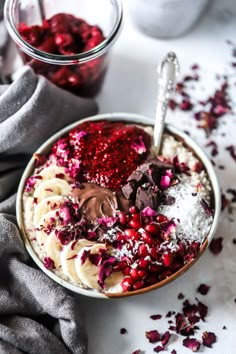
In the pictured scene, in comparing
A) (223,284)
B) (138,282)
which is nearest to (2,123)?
(138,282)

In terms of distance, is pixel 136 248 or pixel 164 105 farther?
pixel 164 105

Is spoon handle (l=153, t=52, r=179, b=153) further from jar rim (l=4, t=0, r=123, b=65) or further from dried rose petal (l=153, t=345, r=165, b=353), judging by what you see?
dried rose petal (l=153, t=345, r=165, b=353)

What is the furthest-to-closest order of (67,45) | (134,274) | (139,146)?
(67,45) < (139,146) < (134,274)

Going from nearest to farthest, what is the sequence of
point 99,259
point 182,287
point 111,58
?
point 99,259 → point 182,287 → point 111,58

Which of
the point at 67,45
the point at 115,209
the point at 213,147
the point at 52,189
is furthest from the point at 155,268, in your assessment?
the point at 67,45

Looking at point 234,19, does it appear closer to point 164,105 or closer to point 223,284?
point 164,105

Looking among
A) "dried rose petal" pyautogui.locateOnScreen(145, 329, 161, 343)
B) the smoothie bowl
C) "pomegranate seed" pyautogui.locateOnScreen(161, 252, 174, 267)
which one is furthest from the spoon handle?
"dried rose petal" pyautogui.locateOnScreen(145, 329, 161, 343)

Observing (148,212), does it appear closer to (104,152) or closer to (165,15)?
(104,152)
